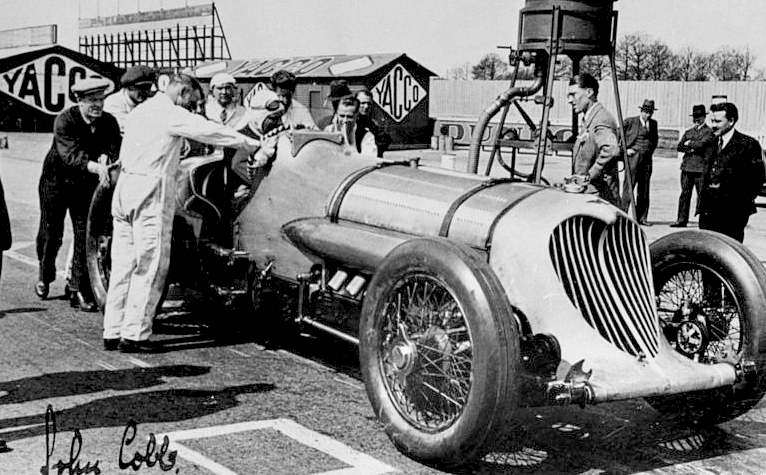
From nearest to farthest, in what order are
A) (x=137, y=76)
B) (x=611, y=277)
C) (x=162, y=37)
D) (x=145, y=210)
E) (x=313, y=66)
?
1. (x=611, y=277)
2. (x=145, y=210)
3. (x=137, y=76)
4. (x=313, y=66)
5. (x=162, y=37)

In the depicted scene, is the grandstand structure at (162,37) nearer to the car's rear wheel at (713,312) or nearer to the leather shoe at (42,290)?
the leather shoe at (42,290)

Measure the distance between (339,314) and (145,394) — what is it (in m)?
1.16

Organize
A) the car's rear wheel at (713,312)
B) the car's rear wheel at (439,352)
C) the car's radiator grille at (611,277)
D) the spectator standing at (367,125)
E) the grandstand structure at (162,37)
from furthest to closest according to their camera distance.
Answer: the grandstand structure at (162,37)
the spectator standing at (367,125)
the car's rear wheel at (713,312)
the car's radiator grille at (611,277)
the car's rear wheel at (439,352)

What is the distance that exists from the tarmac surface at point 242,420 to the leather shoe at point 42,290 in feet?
2.77

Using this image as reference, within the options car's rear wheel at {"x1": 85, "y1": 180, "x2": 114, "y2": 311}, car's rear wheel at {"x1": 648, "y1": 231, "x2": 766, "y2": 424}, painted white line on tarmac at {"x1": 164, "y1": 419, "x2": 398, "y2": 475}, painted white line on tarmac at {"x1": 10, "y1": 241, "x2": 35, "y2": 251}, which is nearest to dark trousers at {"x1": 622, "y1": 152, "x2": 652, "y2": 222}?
painted white line on tarmac at {"x1": 10, "y1": 241, "x2": 35, "y2": 251}

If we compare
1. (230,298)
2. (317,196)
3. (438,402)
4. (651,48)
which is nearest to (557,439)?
(438,402)

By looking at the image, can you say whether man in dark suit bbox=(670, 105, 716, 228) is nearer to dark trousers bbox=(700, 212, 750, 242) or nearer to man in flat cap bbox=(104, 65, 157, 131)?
dark trousers bbox=(700, 212, 750, 242)

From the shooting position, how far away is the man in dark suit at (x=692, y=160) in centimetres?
1372

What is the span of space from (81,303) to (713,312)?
15.8ft

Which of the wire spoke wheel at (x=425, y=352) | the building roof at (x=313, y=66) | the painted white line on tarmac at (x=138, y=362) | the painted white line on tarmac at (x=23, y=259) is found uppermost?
the building roof at (x=313, y=66)

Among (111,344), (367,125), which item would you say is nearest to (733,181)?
(367,125)

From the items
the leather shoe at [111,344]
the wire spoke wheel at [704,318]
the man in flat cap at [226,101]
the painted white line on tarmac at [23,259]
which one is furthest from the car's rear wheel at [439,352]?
the painted white line on tarmac at [23,259]

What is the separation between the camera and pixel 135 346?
6.25m
